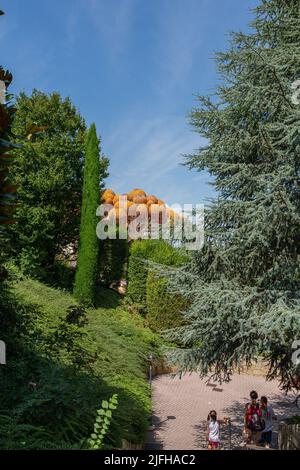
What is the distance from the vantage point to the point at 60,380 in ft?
20.0

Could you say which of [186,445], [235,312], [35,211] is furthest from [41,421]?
[35,211]

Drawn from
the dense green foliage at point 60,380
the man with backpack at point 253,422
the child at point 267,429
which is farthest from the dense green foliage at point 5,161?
the child at point 267,429

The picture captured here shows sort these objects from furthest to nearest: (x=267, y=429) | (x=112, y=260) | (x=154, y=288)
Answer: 1. (x=112, y=260)
2. (x=154, y=288)
3. (x=267, y=429)

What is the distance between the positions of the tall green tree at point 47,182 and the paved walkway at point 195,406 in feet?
26.0

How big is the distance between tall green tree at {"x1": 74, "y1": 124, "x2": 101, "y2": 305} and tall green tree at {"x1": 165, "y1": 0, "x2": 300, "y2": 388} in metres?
10.3

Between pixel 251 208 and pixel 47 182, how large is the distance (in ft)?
43.2

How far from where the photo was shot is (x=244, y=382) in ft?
51.3

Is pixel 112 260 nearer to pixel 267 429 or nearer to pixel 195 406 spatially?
pixel 195 406

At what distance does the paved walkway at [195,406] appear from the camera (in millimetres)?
9797

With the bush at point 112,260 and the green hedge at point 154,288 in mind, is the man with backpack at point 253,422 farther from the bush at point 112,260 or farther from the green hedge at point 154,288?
the bush at point 112,260

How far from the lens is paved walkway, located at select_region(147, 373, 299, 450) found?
9.80 m

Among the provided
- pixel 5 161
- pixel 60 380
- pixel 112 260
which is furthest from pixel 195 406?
pixel 5 161

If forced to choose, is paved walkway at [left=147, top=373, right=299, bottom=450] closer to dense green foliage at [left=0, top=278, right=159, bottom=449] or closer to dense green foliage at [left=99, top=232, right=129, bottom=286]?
dense green foliage at [left=0, top=278, right=159, bottom=449]

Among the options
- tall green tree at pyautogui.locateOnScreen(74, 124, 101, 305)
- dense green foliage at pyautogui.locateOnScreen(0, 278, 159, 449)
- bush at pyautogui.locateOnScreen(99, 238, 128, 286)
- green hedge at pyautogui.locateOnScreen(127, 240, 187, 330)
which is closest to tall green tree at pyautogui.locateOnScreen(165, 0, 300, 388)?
dense green foliage at pyautogui.locateOnScreen(0, 278, 159, 449)
